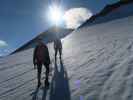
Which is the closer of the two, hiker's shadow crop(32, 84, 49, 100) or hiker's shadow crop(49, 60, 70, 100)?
hiker's shadow crop(49, 60, 70, 100)

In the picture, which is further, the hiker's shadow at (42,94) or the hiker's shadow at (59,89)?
the hiker's shadow at (42,94)

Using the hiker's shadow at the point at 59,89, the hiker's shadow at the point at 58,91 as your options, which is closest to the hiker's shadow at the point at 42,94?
the hiker's shadow at the point at 58,91

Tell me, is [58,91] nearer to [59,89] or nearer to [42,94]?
[59,89]

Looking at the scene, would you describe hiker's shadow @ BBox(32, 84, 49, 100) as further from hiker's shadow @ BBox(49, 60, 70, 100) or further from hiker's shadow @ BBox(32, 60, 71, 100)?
hiker's shadow @ BBox(49, 60, 70, 100)

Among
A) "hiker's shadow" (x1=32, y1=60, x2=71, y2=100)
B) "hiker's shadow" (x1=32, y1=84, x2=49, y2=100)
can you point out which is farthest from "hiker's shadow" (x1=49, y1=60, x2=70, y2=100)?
"hiker's shadow" (x1=32, y1=84, x2=49, y2=100)

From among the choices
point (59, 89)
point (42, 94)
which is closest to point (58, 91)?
point (59, 89)

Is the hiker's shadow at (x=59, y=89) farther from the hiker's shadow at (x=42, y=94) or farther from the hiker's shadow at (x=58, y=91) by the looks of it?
Result: the hiker's shadow at (x=42, y=94)

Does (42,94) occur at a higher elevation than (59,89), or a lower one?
lower

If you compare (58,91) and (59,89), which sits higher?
(59,89)

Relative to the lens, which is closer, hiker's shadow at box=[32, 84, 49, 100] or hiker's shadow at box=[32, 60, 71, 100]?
hiker's shadow at box=[32, 60, 71, 100]

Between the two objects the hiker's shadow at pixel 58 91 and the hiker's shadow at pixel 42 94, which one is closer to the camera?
the hiker's shadow at pixel 58 91

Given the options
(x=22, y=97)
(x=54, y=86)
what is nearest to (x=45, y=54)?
(x=54, y=86)

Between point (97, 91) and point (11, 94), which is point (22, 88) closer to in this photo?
point (11, 94)

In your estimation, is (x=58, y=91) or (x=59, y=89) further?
(x=59, y=89)
